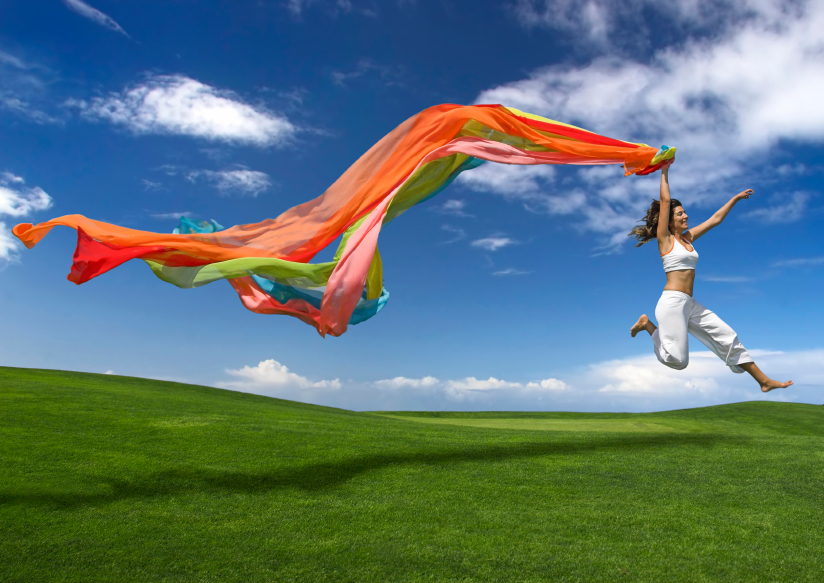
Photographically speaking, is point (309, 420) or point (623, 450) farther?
point (309, 420)

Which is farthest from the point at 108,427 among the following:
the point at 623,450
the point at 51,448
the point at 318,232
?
the point at 623,450

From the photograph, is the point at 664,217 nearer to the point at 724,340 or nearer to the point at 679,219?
the point at 679,219

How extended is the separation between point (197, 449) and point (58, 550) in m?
2.75

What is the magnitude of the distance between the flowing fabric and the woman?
3.06ft

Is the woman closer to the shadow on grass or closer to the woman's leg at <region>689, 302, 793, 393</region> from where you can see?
the woman's leg at <region>689, 302, 793, 393</region>

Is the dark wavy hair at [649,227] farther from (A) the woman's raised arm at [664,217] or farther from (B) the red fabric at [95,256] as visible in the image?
(B) the red fabric at [95,256]

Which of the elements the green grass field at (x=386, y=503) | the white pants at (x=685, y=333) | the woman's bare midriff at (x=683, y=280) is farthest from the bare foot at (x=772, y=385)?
the woman's bare midriff at (x=683, y=280)

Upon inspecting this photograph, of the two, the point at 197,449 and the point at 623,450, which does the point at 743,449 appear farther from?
the point at 197,449

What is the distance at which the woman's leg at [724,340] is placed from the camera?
7.71 meters

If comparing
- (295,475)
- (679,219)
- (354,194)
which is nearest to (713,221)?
(679,219)

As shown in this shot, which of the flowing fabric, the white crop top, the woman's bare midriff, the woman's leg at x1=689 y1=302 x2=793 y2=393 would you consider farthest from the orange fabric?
the woman's leg at x1=689 y1=302 x2=793 y2=393

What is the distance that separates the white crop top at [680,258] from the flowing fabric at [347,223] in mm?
1256

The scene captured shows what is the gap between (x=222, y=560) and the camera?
451 centimetres

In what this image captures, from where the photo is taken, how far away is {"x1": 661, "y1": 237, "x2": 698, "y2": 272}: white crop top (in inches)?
301
